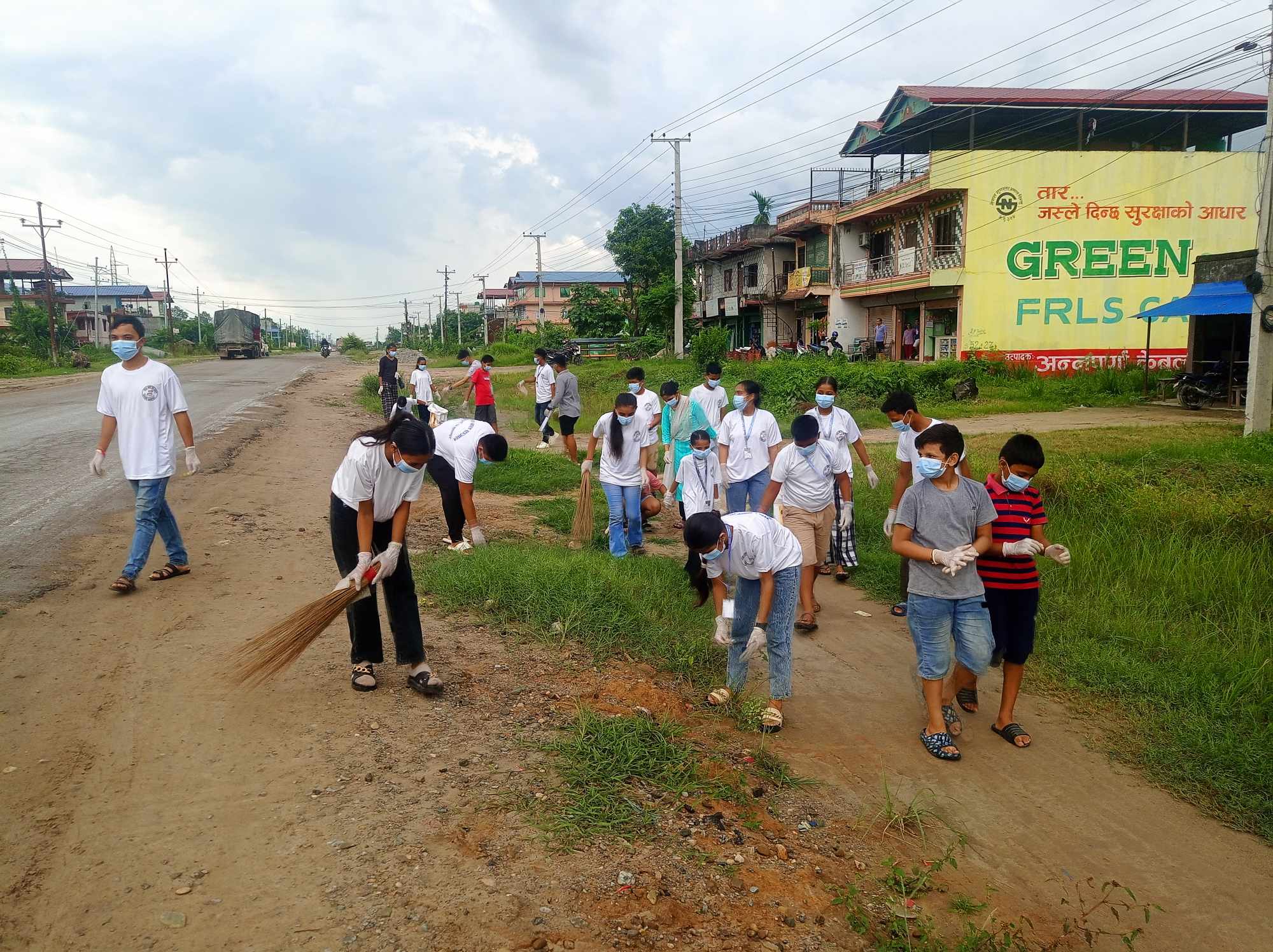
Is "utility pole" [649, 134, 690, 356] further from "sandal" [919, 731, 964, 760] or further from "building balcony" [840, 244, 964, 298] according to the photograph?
"sandal" [919, 731, 964, 760]

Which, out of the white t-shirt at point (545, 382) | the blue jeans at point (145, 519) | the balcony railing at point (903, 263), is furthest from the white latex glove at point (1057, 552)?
the balcony railing at point (903, 263)

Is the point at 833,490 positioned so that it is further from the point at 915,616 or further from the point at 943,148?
the point at 943,148

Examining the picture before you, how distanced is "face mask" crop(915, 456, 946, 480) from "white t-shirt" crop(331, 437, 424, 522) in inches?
101

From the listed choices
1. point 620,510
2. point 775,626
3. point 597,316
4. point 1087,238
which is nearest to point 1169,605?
point 775,626

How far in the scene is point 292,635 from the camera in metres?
4.35

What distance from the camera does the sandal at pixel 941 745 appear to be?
4.46 metres

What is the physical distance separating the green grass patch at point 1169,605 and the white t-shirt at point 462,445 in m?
3.58

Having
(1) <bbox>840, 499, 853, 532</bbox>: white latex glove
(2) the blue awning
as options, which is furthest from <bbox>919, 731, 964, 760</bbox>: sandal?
(2) the blue awning

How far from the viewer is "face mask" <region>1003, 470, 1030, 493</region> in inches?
176

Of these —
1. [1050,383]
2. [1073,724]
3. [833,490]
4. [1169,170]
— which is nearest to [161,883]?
[1073,724]

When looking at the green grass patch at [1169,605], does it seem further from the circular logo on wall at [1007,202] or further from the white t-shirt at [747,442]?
the circular logo on wall at [1007,202]

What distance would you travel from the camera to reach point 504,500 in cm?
1033

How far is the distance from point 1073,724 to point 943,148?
Answer: 26086mm

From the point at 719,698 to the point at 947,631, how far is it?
50.4 inches
